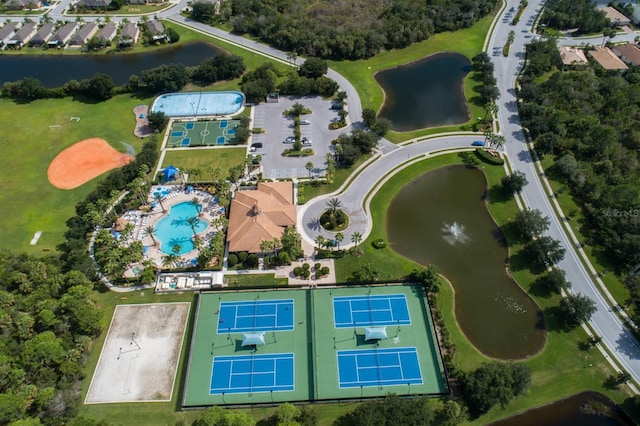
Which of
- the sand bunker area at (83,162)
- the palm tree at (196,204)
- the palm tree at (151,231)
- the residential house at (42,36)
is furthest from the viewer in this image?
the residential house at (42,36)

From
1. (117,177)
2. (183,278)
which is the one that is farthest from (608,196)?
(117,177)

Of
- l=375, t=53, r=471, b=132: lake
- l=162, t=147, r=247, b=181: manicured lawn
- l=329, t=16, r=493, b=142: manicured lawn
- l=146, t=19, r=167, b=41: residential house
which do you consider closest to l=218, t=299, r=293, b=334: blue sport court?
l=162, t=147, r=247, b=181: manicured lawn

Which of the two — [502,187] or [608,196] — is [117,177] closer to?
[502,187]

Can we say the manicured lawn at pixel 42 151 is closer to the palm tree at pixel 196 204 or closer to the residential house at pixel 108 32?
the palm tree at pixel 196 204

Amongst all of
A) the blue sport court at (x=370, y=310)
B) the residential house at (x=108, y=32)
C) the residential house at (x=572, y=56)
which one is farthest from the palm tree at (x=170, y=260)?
the residential house at (x=572, y=56)

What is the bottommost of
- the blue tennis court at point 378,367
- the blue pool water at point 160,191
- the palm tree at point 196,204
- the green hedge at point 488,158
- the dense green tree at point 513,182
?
the blue tennis court at point 378,367

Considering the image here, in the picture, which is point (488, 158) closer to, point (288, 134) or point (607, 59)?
point (288, 134)

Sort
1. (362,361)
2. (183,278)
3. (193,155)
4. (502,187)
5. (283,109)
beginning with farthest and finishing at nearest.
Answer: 1. (283,109)
2. (193,155)
3. (502,187)
4. (183,278)
5. (362,361)

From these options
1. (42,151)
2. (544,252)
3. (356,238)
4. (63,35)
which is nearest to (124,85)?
(42,151)

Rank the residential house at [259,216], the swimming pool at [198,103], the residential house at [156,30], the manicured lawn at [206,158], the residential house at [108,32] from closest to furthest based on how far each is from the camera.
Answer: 1. the residential house at [259,216]
2. the manicured lawn at [206,158]
3. the swimming pool at [198,103]
4. the residential house at [108,32]
5. the residential house at [156,30]
